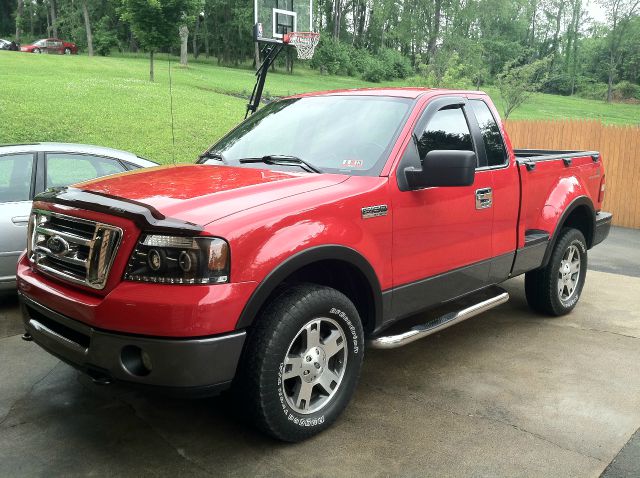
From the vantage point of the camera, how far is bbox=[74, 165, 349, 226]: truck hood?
301 cm

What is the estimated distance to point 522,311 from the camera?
5969 mm

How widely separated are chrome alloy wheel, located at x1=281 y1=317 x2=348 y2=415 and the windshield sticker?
101 cm

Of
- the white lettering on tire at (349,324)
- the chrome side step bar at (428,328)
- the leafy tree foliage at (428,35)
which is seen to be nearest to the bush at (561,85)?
the leafy tree foliage at (428,35)

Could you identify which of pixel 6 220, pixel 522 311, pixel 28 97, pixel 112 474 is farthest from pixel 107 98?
pixel 112 474

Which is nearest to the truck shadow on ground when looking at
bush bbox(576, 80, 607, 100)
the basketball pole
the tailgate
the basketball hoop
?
the tailgate

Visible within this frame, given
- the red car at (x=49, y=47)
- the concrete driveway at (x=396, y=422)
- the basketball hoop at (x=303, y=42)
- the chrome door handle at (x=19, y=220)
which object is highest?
the red car at (x=49, y=47)

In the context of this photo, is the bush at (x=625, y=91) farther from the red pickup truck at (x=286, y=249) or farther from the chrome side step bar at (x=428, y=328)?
the chrome side step bar at (x=428, y=328)

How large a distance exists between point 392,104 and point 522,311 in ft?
9.17

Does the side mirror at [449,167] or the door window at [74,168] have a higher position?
the side mirror at [449,167]

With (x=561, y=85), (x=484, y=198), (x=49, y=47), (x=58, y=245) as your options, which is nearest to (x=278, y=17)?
(x=484, y=198)

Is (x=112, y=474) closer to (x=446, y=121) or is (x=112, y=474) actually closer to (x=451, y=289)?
(x=451, y=289)

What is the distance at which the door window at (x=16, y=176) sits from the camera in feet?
18.5

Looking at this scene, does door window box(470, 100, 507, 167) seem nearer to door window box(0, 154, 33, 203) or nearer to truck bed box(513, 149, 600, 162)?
truck bed box(513, 149, 600, 162)

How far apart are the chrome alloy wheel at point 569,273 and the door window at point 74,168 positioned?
4.36 m
